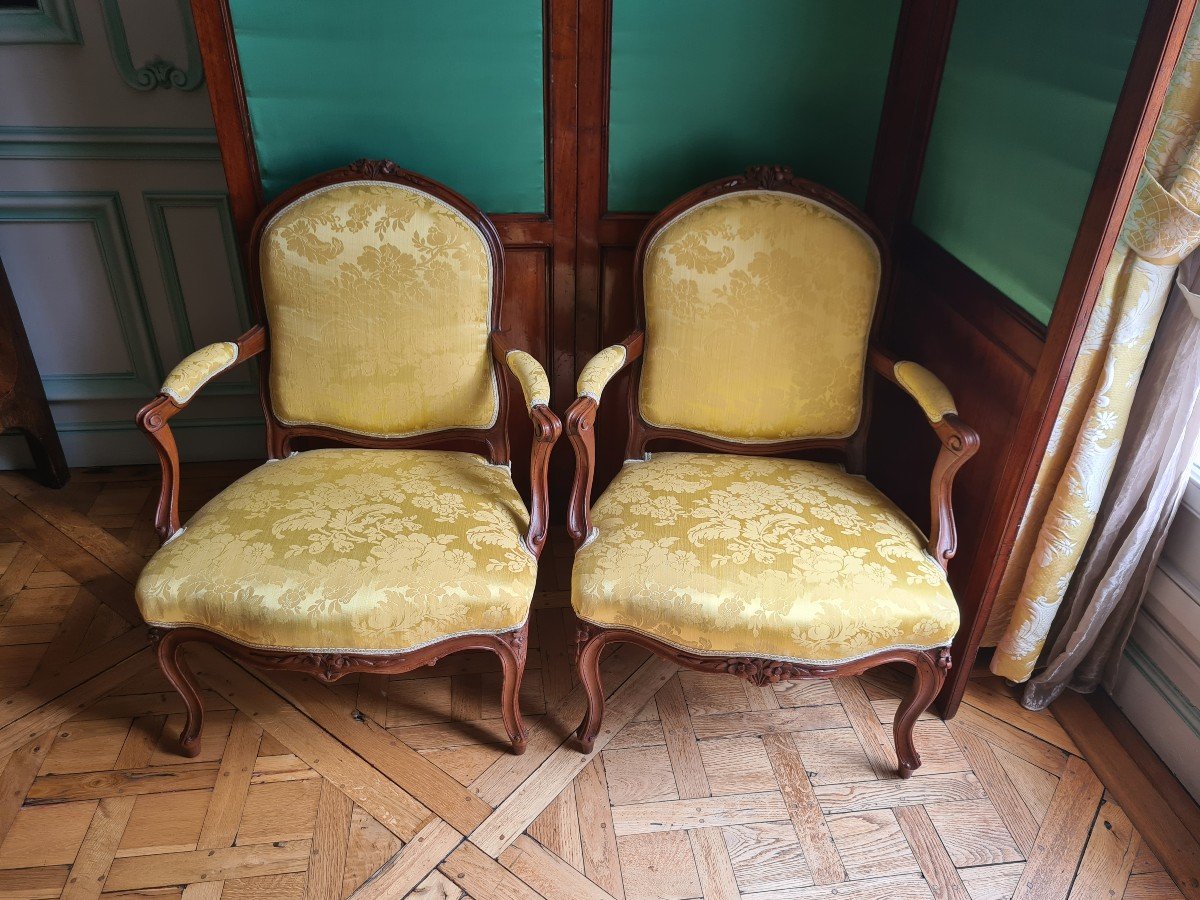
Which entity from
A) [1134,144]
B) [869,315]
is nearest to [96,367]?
[869,315]

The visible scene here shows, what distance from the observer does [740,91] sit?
136 centimetres

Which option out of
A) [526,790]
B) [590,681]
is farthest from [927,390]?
[526,790]

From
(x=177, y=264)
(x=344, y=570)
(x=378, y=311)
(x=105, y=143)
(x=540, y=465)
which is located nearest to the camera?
(x=344, y=570)

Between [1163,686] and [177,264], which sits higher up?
[177,264]

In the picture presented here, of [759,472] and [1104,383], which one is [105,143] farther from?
[1104,383]

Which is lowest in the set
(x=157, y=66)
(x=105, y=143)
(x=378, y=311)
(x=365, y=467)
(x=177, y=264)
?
(x=365, y=467)

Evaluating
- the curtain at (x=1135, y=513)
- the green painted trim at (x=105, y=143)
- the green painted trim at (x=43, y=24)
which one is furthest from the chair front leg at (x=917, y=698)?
the green painted trim at (x=43, y=24)

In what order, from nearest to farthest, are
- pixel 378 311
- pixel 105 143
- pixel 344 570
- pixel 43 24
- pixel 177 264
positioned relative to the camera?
pixel 344 570, pixel 378 311, pixel 43 24, pixel 105 143, pixel 177 264

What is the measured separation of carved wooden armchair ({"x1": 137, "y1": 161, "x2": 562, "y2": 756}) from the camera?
42.8 inches

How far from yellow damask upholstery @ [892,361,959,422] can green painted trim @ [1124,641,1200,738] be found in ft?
1.65

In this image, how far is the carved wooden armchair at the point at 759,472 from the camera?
1087 mm

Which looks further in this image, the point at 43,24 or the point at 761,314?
the point at 43,24

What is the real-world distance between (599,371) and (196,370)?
1.88ft

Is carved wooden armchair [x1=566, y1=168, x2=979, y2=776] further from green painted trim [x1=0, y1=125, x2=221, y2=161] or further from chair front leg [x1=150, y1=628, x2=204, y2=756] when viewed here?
green painted trim [x1=0, y1=125, x2=221, y2=161]
